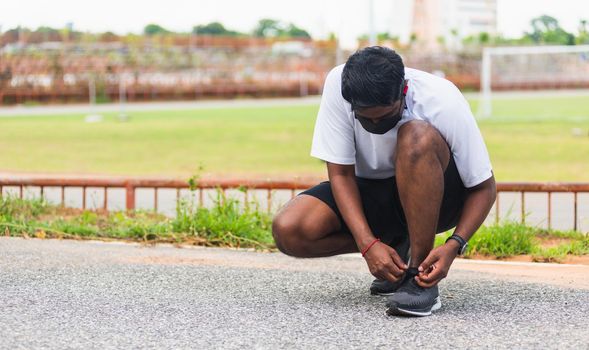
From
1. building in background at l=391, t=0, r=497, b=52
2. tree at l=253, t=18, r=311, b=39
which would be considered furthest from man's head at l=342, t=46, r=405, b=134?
tree at l=253, t=18, r=311, b=39

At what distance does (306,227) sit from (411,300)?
58 cm

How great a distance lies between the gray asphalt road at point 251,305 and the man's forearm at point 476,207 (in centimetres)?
38

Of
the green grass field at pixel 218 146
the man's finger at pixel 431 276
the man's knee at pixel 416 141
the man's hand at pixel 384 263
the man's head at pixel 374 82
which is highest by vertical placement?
the man's head at pixel 374 82

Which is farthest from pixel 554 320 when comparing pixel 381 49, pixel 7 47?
pixel 7 47

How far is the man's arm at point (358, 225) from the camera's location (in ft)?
14.6

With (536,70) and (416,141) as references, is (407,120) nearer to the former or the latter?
(416,141)

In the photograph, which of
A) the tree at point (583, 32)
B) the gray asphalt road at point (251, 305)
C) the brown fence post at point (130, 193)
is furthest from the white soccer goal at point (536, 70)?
the gray asphalt road at point (251, 305)

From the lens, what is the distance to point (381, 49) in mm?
4250

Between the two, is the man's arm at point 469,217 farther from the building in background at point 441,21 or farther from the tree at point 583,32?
the building in background at point 441,21

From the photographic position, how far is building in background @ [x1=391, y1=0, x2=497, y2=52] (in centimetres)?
7906

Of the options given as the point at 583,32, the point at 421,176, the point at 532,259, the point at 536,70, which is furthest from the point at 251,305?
the point at 536,70

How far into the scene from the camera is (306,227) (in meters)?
4.71

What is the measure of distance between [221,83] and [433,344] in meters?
51.3

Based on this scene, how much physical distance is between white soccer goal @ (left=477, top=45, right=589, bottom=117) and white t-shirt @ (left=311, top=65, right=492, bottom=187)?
35936 millimetres
